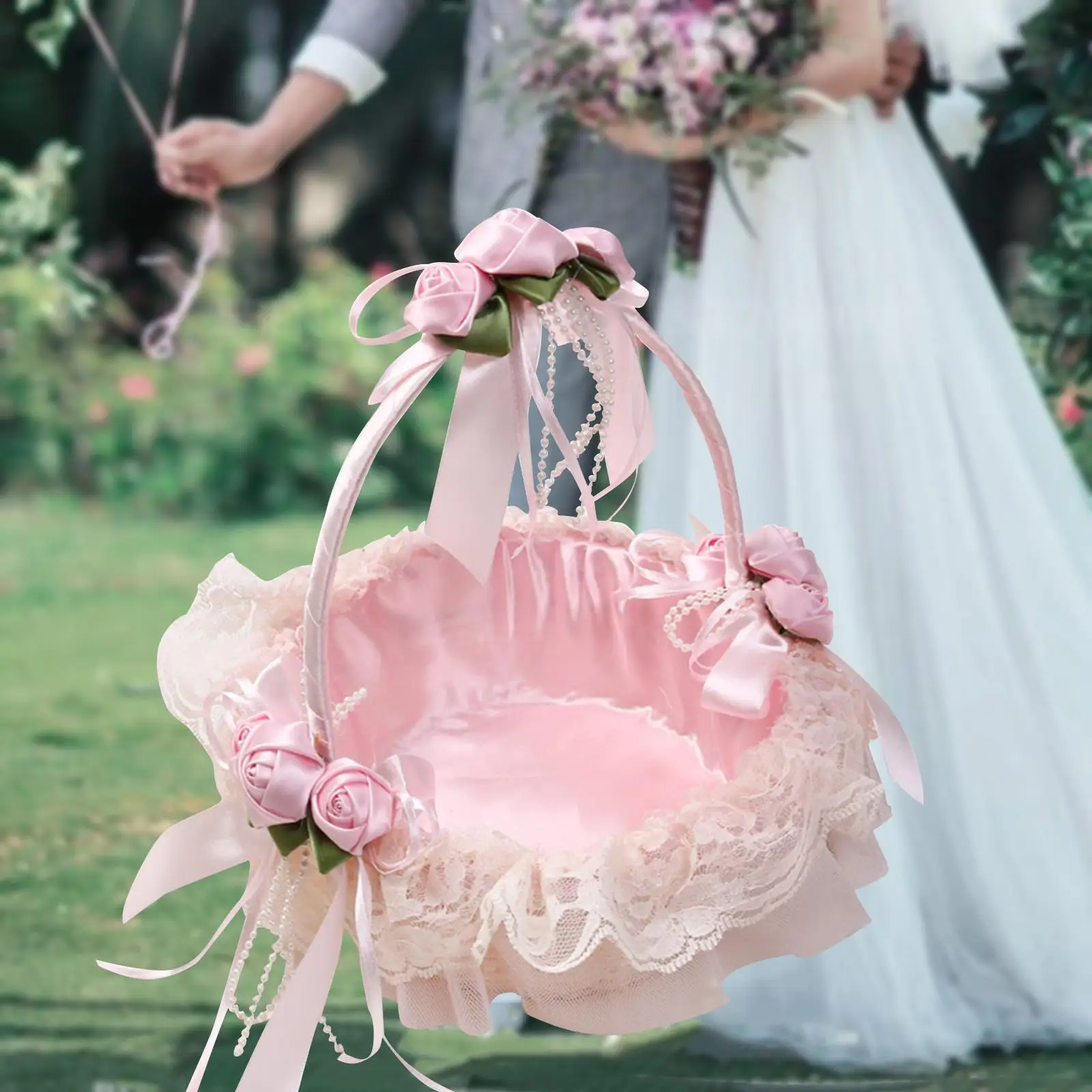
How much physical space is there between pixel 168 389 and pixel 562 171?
917 millimetres

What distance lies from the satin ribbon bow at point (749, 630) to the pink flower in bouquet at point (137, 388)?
1.56 meters

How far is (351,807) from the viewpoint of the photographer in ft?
3.00

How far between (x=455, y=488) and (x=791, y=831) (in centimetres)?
36

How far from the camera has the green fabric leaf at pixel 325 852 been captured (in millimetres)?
930

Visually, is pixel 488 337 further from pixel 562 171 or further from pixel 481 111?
pixel 481 111

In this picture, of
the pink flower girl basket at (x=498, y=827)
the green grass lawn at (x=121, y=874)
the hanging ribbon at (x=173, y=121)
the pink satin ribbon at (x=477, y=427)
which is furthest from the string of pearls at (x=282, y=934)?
the hanging ribbon at (x=173, y=121)

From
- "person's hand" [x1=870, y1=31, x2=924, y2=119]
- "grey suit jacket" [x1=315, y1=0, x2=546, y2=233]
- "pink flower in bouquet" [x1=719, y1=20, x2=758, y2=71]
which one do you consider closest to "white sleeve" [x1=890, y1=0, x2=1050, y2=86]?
"person's hand" [x1=870, y1=31, x2=924, y2=119]

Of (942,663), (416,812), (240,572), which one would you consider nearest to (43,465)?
(240,572)

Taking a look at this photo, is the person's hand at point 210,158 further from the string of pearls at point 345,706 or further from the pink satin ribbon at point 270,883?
the pink satin ribbon at point 270,883

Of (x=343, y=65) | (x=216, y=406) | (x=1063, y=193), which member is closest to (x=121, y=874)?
(x=216, y=406)

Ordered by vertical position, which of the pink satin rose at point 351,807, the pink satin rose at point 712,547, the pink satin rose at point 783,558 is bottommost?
the pink satin rose at point 351,807

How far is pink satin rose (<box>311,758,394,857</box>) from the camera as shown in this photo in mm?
917

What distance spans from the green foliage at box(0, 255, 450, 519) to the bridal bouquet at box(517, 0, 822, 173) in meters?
0.69

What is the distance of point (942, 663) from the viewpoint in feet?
6.36
